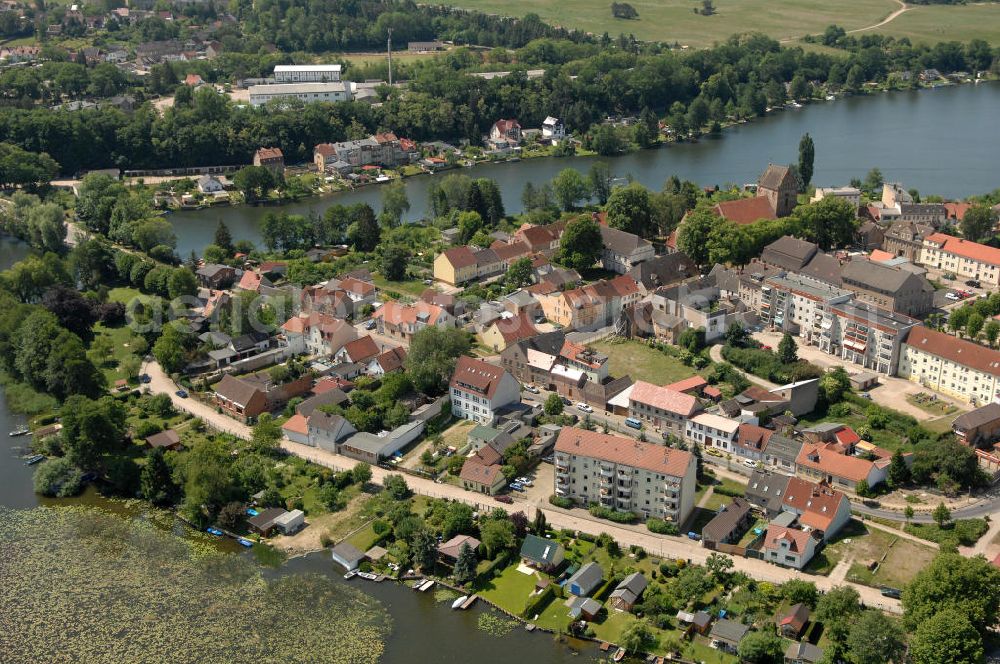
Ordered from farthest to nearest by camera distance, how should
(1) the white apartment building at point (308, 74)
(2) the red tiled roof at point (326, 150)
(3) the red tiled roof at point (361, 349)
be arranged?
(1) the white apartment building at point (308, 74) < (2) the red tiled roof at point (326, 150) < (3) the red tiled roof at point (361, 349)

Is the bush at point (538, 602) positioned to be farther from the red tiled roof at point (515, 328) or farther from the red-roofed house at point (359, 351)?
the red-roofed house at point (359, 351)

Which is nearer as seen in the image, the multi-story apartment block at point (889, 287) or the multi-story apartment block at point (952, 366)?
the multi-story apartment block at point (952, 366)

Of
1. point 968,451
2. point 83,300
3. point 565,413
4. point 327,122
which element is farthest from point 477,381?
point 327,122

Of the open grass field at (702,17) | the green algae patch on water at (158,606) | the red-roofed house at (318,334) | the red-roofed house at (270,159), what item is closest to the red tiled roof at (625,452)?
the green algae patch on water at (158,606)

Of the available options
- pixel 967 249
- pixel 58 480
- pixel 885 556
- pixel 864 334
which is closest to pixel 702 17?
pixel 967 249

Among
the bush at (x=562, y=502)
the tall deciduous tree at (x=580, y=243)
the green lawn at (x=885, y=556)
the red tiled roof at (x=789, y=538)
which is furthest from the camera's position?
the tall deciduous tree at (x=580, y=243)

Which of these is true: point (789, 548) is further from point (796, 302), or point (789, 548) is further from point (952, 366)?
point (796, 302)
